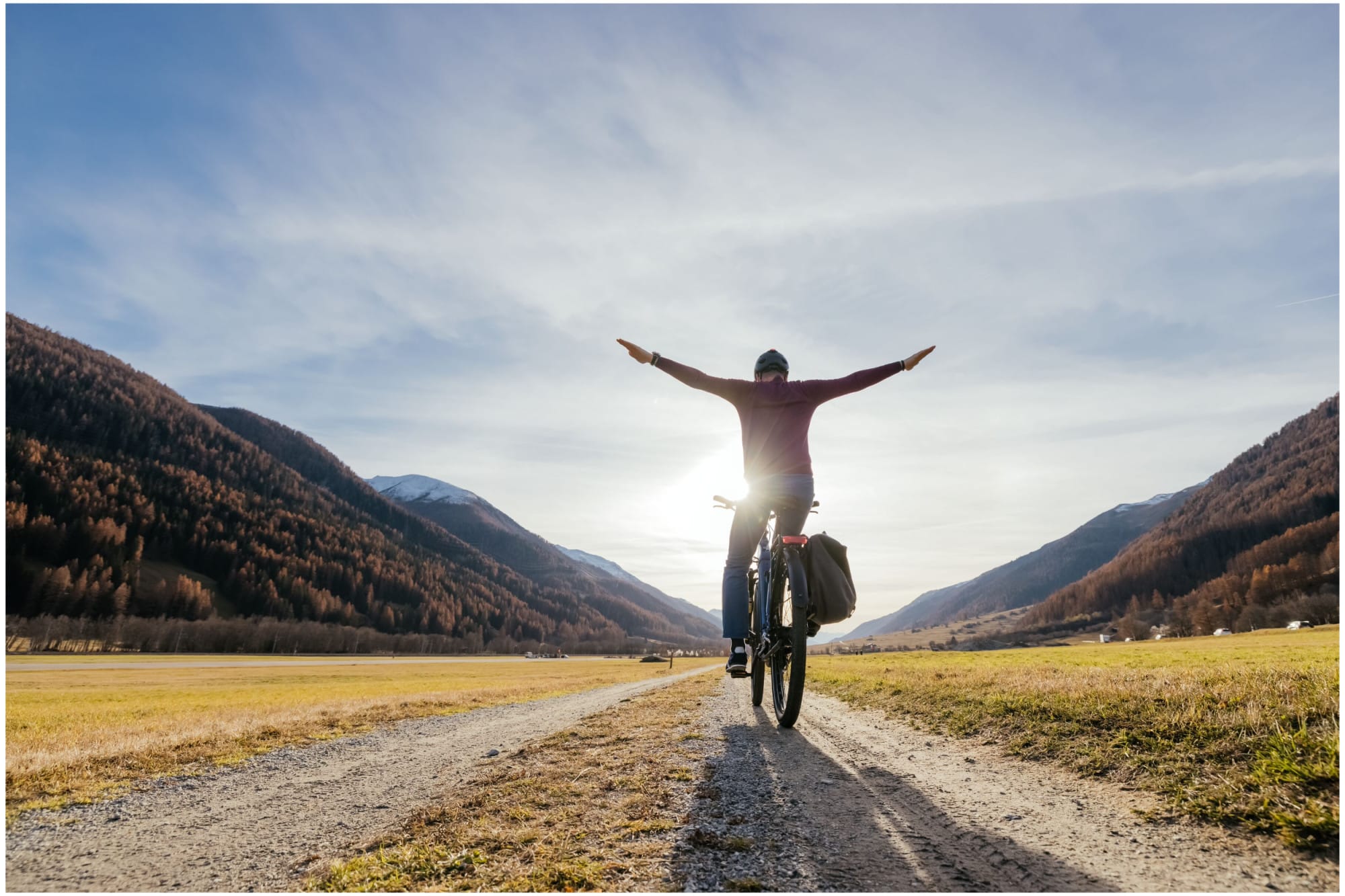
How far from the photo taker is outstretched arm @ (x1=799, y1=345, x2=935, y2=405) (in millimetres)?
7359

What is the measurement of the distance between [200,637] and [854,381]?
7213 inches

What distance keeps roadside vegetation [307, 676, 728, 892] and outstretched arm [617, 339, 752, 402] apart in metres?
3.99

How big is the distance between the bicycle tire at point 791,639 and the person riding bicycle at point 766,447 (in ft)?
1.54

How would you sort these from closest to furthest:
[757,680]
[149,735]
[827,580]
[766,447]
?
[827,580], [766,447], [149,735], [757,680]

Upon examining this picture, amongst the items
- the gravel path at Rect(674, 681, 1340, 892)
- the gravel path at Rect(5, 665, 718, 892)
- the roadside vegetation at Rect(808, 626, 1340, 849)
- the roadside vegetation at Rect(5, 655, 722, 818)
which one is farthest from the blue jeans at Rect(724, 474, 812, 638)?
the roadside vegetation at Rect(5, 655, 722, 818)

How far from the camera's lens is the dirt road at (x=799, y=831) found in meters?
3.04

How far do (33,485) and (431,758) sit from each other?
270m

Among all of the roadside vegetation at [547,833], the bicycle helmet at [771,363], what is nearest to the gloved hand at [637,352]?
the bicycle helmet at [771,363]

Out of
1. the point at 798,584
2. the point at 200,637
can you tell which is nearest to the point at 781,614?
the point at 798,584

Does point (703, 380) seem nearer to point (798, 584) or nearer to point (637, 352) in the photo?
point (637, 352)

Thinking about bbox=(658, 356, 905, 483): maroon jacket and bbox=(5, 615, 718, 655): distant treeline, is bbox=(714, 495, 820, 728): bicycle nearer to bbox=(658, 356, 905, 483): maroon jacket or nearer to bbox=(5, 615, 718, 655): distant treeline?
bbox=(658, 356, 905, 483): maroon jacket

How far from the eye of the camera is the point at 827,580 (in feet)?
22.4

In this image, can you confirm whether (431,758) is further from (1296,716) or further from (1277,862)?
(1296,716)

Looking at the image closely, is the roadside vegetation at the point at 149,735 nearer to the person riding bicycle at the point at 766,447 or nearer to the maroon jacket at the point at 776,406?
the person riding bicycle at the point at 766,447
